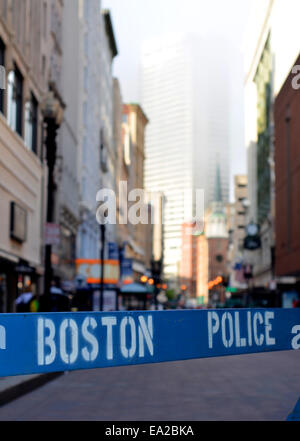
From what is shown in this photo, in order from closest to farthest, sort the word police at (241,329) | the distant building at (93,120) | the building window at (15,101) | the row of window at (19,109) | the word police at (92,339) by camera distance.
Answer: the word police at (92,339) → the word police at (241,329) → the row of window at (19,109) → the building window at (15,101) → the distant building at (93,120)

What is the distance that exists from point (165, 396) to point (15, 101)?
61.5ft

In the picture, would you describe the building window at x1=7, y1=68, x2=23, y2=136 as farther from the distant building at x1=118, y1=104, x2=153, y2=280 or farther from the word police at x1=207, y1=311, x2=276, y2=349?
the distant building at x1=118, y1=104, x2=153, y2=280

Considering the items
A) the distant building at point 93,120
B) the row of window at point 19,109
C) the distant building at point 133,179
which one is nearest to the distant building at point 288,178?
the distant building at point 93,120

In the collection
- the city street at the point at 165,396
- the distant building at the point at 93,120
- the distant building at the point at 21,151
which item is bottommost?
the city street at the point at 165,396

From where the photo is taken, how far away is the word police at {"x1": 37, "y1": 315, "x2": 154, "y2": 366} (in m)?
5.41

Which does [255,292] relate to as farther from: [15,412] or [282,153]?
[15,412]

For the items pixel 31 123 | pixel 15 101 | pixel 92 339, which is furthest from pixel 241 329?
pixel 31 123

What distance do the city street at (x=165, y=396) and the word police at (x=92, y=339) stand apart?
3.65m

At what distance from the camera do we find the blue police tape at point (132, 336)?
526 centimetres

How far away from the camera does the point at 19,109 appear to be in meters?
29.5

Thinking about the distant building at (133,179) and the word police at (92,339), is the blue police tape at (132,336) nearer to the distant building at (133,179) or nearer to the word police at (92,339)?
the word police at (92,339)

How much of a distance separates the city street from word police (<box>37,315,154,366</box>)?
3649mm

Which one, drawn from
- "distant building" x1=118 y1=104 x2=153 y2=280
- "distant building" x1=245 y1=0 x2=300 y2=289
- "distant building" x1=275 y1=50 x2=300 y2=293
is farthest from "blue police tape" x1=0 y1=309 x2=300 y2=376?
"distant building" x1=118 y1=104 x2=153 y2=280

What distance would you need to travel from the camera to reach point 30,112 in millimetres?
32844
